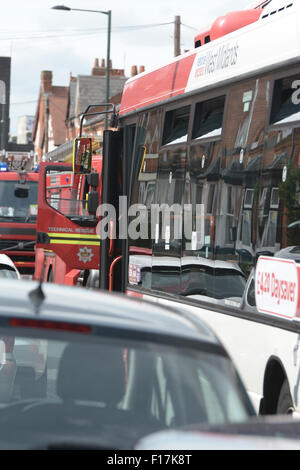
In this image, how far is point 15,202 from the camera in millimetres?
26391

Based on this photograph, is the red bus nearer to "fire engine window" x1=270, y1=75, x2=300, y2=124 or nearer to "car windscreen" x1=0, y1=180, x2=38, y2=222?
"fire engine window" x1=270, y1=75, x2=300, y2=124

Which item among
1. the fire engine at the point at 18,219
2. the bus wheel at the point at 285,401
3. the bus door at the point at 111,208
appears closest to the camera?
the bus wheel at the point at 285,401

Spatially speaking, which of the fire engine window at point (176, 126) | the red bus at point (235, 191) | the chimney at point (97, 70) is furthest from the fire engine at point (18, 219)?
the chimney at point (97, 70)

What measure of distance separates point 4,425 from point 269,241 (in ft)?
12.3

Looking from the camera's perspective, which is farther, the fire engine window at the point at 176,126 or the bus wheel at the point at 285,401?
the fire engine window at the point at 176,126

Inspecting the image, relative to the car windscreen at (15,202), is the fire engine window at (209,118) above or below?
above

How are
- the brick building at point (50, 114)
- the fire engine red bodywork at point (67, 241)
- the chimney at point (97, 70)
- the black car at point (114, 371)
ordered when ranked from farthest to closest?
the brick building at point (50, 114) → the chimney at point (97, 70) → the fire engine red bodywork at point (67, 241) → the black car at point (114, 371)

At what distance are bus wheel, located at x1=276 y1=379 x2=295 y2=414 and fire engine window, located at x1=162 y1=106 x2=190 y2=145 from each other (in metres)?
2.93

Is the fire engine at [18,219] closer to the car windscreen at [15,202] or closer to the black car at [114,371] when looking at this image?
the car windscreen at [15,202]

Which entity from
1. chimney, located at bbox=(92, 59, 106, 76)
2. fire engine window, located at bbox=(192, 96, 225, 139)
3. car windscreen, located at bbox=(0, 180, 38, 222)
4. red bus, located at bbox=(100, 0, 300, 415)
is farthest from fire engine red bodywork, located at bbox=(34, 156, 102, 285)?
chimney, located at bbox=(92, 59, 106, 76)

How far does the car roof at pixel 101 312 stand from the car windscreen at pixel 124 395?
0.07 meters

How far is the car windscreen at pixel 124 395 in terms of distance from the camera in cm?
312

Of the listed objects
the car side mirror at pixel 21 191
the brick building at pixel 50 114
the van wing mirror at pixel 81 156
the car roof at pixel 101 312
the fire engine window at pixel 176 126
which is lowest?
the car roof at pixel 101 312

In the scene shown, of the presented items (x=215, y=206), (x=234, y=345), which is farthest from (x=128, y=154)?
(x=234, y=345)
